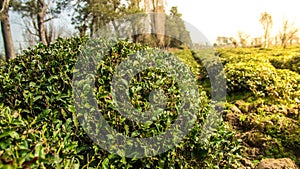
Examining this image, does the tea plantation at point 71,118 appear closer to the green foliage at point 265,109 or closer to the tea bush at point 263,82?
the green foliage at point 265,109

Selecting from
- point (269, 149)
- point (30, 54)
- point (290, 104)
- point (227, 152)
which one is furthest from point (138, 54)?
point (290, 104)

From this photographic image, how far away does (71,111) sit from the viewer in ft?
5.57

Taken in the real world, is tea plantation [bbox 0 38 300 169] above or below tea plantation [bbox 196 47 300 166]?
above

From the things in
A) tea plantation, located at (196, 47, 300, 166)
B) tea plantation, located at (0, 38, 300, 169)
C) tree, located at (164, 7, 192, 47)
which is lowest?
tea plantation, located at (196, 47, 300, 166)

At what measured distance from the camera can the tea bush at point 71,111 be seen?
1509mm

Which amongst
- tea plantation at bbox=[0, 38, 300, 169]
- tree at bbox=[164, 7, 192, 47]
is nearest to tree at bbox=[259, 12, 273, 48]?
tree at bbox=[164, 7, 192, 47]

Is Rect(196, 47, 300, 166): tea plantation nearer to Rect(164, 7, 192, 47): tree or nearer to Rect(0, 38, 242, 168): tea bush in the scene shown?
Rect(0, 38, 242, 168): tea bush

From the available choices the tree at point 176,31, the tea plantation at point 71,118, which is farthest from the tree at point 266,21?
the tea plantation at point 71,118

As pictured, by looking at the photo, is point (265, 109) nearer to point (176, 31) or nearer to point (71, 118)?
point (71, 118)

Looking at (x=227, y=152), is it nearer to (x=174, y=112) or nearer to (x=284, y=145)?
(x=174, y=112)

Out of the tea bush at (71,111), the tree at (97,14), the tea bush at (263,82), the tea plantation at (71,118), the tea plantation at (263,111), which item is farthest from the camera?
the tree at (97,14)

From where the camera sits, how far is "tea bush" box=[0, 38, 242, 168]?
151 centimetres

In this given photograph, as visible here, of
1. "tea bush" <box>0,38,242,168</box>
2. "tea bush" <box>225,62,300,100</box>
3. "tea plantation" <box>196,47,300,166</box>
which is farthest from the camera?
"tea bush" <box>225,62,300,100</box>

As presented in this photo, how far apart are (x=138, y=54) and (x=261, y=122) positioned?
3231 mm
